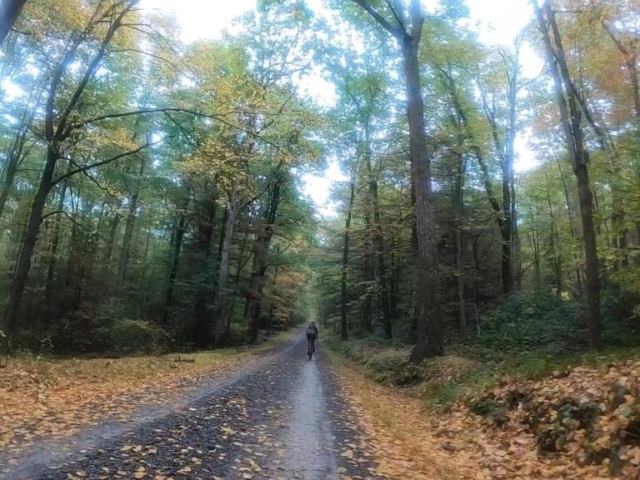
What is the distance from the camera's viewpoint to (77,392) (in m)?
8.33

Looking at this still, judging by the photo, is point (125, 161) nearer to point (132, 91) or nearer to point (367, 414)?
point (132, 91)

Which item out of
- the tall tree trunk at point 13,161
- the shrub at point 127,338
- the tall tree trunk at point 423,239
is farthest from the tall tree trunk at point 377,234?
the tall tree trunk at point 13,161

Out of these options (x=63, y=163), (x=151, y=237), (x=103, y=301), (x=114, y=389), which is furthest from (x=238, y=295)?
(x=114, y=389)

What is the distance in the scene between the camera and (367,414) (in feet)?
27.1

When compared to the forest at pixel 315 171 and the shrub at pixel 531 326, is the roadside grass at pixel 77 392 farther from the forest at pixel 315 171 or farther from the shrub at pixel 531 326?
the shrub at pixel 531 326

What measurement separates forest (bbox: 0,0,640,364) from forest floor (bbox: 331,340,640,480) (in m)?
3.88

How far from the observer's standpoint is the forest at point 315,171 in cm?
1263

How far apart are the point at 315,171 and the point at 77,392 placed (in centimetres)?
1987

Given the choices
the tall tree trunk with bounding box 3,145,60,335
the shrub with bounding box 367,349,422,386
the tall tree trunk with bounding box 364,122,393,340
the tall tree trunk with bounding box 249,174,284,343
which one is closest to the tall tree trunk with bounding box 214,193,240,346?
the tall tree trunk with bounding box 249,174,284,343

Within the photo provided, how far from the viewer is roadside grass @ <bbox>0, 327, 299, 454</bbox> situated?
229 inches

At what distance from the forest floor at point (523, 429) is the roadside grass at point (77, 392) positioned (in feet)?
12.7

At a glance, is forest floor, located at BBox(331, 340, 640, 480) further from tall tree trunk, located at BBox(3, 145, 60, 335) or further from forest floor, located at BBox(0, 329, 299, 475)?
tall tree trunk, located at BBox(3, 145, 60, 335)

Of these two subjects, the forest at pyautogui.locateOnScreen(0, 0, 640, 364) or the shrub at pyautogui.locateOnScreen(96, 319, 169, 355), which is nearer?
the forest at pyautogui.locateOnScreen(0, 0, 640, 364)

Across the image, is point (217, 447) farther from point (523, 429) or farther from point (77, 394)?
point (523, 429)
